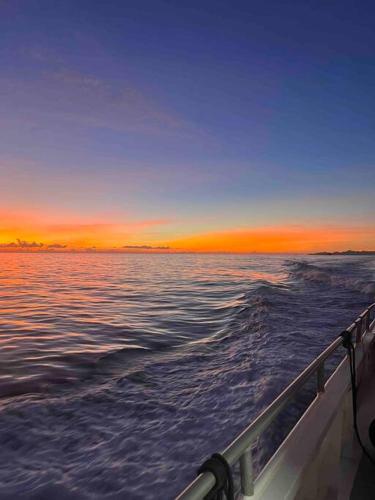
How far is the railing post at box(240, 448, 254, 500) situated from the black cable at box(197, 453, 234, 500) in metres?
0.24

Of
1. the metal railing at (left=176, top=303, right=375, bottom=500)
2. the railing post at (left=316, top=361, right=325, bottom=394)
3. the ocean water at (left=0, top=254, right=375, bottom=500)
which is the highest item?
the metal railing at (left=176, top=303, right=375, bottom=500)

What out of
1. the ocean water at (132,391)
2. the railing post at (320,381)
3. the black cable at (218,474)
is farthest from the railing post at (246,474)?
the ocean water at (132,391)

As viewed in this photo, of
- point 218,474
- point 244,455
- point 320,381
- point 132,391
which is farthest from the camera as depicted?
point 132,391

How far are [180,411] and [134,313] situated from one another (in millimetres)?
8436

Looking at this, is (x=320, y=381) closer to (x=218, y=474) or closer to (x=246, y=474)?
(x=246, y=474)

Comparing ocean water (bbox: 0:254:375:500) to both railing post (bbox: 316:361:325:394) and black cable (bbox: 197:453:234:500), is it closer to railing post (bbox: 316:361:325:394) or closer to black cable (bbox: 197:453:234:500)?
railing post (bbox: 316:361:325:394)

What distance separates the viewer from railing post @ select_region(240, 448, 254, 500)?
1.59m

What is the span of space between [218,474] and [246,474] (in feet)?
1.59

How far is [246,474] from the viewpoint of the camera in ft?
5.48

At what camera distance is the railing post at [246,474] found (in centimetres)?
159

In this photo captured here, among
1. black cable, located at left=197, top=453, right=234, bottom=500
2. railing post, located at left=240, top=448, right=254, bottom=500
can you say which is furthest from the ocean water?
black cable, located at left=197, top=453, right=234, bottom=500

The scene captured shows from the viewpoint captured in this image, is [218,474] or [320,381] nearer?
[218,474]

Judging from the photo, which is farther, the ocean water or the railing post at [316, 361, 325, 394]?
the ocean water

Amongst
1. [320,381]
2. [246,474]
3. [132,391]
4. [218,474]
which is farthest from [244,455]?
[132,391]
